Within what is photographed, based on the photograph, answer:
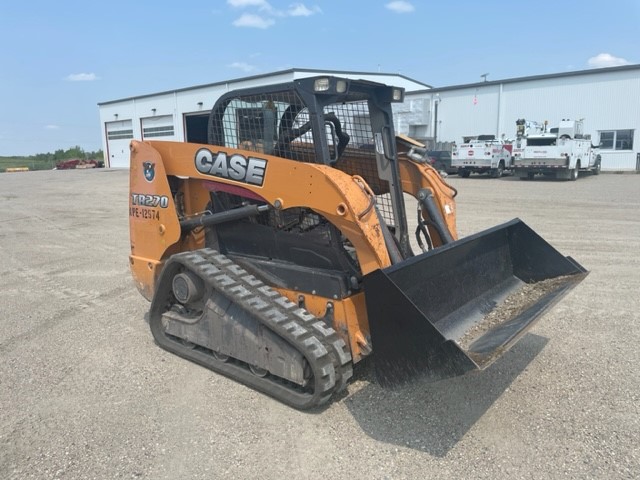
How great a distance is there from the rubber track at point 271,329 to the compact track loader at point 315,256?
0.01 metres

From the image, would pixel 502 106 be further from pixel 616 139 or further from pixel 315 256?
pixel 315 256

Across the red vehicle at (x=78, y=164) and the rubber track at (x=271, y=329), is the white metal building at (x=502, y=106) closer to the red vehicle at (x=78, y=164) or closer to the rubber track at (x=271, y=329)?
the red vehicle at (x=78, y=164)

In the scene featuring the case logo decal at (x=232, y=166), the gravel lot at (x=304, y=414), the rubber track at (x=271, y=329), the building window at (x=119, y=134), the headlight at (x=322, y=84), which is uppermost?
the building window at (x=119, y=134)

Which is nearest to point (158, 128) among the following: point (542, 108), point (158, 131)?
point (158, 131)

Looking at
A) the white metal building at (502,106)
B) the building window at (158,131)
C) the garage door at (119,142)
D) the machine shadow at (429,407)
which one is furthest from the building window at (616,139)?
the garage door at (119,142)

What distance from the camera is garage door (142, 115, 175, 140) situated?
44406 mm

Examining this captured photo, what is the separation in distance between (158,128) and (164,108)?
80.1 inches

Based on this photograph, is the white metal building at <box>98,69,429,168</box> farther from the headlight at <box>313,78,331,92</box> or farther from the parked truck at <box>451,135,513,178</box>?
the headlight at <box>313,78,331,92</box>

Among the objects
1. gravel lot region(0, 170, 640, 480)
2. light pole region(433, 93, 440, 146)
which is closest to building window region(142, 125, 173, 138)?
light pole region(433, 93, 440, 146)

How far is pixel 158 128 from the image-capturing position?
4547 cm

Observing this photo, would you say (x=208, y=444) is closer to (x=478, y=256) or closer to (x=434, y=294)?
(x=434, y=294)

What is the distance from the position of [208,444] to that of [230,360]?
3.20ft

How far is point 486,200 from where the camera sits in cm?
1602

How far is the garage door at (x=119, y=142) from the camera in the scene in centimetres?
4888
